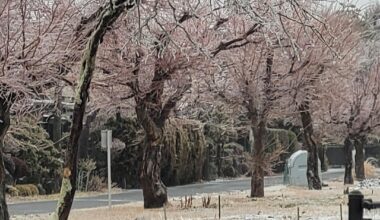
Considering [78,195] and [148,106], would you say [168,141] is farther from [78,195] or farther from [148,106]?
[148,106]

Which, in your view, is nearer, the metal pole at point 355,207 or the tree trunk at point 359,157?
the metal pole at point 355,207

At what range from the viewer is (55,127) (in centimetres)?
3156

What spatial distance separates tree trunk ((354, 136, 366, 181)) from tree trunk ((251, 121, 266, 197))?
12291mm

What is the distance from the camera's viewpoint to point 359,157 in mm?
36312

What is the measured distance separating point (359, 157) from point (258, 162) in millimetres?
15121

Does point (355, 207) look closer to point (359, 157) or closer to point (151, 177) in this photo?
point (151, 177)

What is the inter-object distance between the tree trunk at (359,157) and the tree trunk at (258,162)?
40.3 feet

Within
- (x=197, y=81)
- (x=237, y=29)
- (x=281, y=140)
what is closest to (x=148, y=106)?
(x=197, y=81)

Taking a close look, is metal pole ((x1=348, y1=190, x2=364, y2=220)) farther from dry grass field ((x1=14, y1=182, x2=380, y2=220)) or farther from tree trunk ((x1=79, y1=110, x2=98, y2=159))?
tree trunk ((x1=79, y1=110, x2=98, y2=159))

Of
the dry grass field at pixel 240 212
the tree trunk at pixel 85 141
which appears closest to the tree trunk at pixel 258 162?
the dry grass field at pixel 240 212

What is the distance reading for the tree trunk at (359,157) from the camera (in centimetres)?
3469

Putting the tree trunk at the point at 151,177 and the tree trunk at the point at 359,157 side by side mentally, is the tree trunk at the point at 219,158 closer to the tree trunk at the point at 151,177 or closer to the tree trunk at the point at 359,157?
the tree trunk at the point at 359,157

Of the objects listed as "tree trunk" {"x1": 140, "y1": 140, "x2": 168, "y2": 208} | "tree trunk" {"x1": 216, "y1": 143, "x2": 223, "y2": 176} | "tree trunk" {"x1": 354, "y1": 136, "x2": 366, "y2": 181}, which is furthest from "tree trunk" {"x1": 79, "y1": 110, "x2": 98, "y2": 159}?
"tree trunk" {"x1": 354, "y1": 136, "x2": 366, "y2": 181}

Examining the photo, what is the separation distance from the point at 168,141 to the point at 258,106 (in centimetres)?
1232
